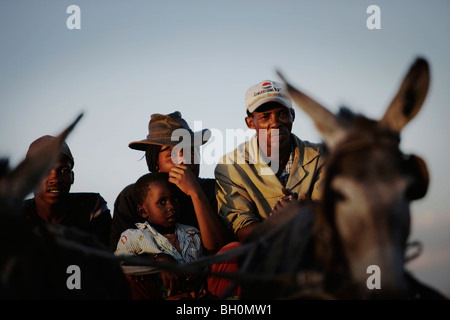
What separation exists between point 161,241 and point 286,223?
93.8 inches

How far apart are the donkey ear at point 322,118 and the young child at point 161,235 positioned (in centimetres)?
230

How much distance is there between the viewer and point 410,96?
1.80 metres

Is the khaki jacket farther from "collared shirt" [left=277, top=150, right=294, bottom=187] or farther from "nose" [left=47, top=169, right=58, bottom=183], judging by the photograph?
"nose" [left=47, top=169, right=58, bottom=183]

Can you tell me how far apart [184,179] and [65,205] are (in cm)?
170

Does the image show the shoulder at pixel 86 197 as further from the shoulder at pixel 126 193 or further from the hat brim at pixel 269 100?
the hat brim at pixel 269 100

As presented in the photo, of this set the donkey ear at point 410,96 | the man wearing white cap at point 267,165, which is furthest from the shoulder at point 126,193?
the donkey ear at point 410,96

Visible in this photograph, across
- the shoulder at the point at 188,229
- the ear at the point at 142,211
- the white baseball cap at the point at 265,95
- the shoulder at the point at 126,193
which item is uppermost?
the white baseball cap at the point at 265,95

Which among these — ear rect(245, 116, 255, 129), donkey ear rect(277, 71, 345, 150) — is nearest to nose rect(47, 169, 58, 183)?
ear rect(245, 116, 255, 129)

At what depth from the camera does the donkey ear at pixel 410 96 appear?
5.88ft

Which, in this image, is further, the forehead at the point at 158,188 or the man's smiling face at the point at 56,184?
the man's smiling face at the point at 56,184
